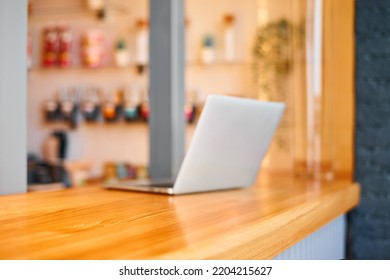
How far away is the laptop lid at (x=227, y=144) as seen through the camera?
112cm

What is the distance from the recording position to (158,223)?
32.0 inches

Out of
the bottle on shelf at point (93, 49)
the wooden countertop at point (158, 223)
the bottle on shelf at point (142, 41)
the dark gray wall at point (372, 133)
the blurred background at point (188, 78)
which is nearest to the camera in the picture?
the wooden countertop at point (158, 223)

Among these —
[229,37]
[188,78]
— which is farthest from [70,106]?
[229,37]

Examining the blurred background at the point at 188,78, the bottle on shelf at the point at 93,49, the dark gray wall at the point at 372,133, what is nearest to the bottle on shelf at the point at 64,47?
the blurred background at the point at 188,78

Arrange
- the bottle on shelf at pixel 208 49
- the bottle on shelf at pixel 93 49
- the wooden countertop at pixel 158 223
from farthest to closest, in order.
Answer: the bottle on shelf at pixel 93 49, the bottle on shelf at pixel 208 49, the wooden countertop at pixel 158 223

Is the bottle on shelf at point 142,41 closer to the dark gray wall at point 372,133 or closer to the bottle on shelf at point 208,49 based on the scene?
the bottle on shelf at point 208,49

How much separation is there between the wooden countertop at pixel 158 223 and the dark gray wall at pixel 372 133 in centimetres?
37

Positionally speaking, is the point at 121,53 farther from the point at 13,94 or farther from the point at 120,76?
the point at 13,94

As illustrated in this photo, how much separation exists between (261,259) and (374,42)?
115cm

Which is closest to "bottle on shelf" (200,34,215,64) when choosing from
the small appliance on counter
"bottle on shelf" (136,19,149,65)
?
"bottle on shelf" (136,19,149,65)

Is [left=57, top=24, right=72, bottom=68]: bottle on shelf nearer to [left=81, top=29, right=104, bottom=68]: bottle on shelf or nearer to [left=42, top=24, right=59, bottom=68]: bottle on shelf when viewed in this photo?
[left=42, top=24, right=59, bottom=68]: bottle on shelf

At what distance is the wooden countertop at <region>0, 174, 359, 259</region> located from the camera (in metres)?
0.62

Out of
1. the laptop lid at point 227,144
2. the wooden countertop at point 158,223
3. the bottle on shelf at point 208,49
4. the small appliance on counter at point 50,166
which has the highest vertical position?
the bottle on shelf at point 208,49
